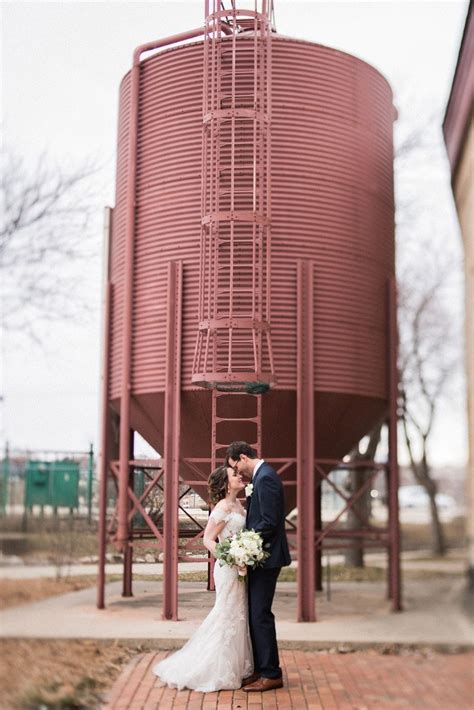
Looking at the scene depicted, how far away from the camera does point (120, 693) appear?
620cm

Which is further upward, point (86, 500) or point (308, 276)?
point (308, 276)

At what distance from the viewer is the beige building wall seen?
3.08 metres

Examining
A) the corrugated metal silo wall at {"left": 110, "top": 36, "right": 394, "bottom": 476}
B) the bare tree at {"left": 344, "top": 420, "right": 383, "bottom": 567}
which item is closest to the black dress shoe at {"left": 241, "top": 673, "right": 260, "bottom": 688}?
the bare tree at {"left": 344, "top": 420, "right": 383, "bottom": 567}

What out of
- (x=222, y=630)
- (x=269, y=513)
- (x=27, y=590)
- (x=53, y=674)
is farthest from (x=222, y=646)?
(x=27, y=590)

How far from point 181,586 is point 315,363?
296cm

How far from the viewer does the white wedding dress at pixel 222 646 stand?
6.17m

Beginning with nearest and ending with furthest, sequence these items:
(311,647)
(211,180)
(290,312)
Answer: (311,647) → (211,180) → (290,312)

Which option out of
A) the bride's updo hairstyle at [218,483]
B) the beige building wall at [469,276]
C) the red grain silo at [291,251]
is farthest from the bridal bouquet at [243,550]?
the red grain silo at [291,251]

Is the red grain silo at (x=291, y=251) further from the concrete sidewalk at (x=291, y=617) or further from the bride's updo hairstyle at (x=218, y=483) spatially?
the bride's updo hairstyle at (x=218, y=483)

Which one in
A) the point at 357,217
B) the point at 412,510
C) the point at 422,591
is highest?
the point at 357,217

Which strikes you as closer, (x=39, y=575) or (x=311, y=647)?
(x=39, y=575)

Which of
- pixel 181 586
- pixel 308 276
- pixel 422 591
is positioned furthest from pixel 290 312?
pixel 422 591

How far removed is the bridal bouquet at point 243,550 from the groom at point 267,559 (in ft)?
0.28

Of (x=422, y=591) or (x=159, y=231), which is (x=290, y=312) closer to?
(x=159, y=231)
